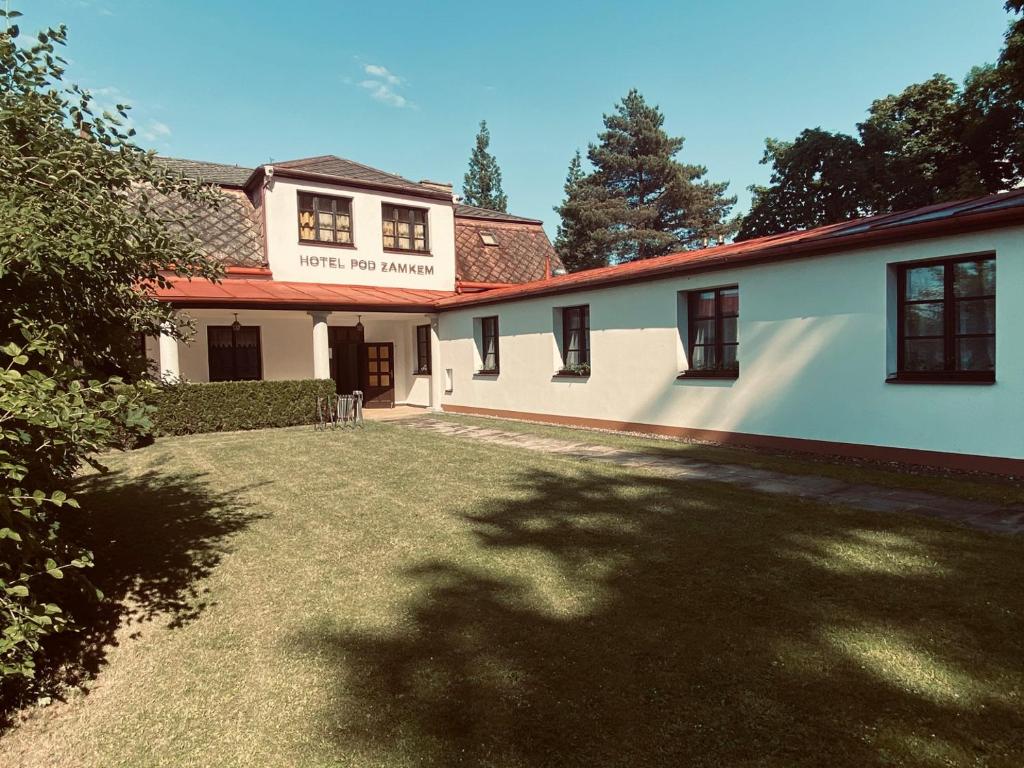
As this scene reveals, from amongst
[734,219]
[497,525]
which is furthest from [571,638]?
[734,219]

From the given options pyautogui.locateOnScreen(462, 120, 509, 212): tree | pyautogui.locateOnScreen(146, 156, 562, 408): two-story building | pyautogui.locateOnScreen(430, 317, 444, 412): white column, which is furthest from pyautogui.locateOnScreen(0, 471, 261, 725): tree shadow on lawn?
pyautogui.locateOnScreen(462, 120, 509, 212): tree

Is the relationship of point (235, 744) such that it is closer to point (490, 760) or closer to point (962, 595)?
point (490, 760)

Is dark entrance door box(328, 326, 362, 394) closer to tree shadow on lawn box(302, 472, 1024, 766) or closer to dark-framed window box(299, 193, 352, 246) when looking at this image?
dark-framed window box(299, 193, 352, 246)

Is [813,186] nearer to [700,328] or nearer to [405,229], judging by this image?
[405,229]

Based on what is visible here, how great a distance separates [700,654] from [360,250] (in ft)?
55.3

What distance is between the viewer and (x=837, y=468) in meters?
7.71

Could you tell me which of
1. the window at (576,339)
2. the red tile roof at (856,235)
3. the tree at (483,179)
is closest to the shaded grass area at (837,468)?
the window at (576,339)

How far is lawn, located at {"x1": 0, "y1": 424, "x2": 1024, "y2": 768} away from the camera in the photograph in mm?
2500

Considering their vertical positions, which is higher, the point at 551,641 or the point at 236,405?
→ the point at 236,405

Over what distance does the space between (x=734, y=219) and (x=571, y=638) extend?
45.3 m

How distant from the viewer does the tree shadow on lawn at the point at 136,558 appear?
3.48 meters

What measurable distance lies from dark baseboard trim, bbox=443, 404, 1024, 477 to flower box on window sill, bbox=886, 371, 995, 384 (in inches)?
36.5

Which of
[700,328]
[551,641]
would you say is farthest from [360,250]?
[551,641]

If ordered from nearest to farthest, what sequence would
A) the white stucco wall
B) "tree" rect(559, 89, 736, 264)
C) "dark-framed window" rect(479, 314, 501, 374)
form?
1. the white stucco wall
2. "dark-framed window" rect(479, 314, 501, 374)
3. "tree" rect(559, 89, 736, 264)
